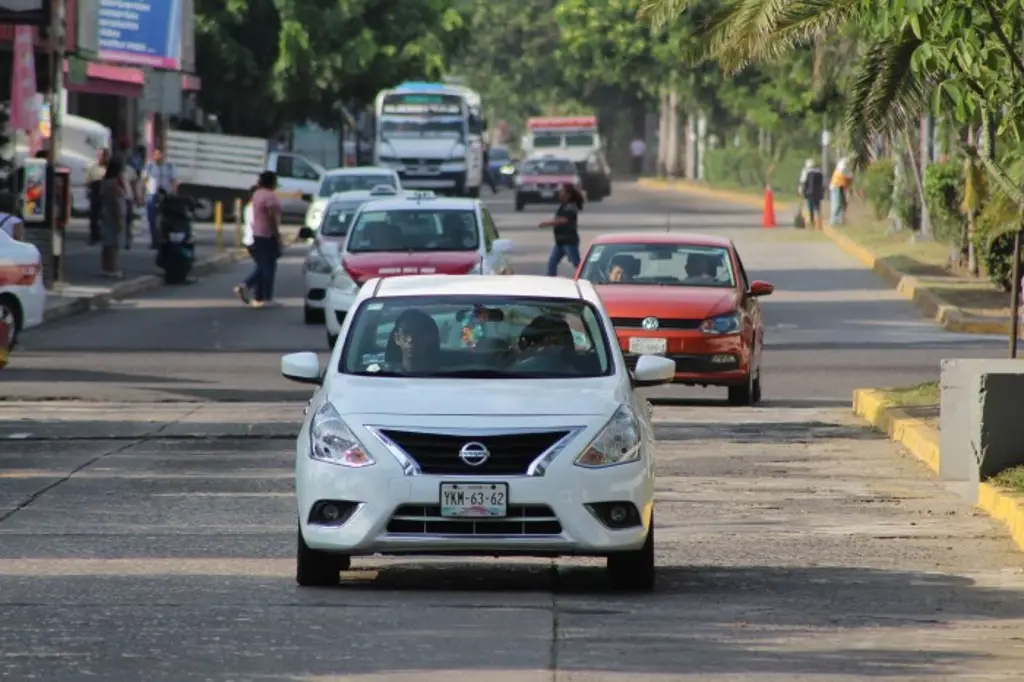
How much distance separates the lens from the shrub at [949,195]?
132 ft

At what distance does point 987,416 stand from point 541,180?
197 feet

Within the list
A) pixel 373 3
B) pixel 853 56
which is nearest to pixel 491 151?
pixel 373 3

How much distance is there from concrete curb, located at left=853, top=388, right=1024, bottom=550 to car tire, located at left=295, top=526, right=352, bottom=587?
157 inches

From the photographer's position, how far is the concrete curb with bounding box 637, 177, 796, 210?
261ft

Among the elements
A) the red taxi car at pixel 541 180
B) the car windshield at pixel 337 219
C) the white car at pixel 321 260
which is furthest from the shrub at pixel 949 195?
the red taxi car at pixel 541 180

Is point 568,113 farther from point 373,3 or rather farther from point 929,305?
point 929,305

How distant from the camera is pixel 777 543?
13.2 meters

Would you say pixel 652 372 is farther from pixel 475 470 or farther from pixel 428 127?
pixel 428 127

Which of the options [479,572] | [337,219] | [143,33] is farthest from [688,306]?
[143,33]

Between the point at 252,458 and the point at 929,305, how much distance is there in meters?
19.2

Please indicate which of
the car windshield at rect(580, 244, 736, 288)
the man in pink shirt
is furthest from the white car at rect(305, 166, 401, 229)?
the car windshield at rect(580, 244, 736, 288)

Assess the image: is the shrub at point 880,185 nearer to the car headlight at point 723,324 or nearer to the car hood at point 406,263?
the car hood at point 406,263

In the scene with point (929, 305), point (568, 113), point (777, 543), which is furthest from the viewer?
point (568, 113)

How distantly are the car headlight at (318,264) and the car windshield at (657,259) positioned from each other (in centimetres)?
882
